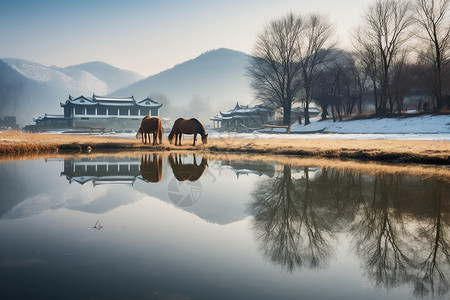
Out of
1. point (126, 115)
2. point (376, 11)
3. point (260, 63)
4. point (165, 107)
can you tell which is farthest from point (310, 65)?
point (165, 107)

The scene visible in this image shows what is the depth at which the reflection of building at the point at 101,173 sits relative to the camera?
9473mm

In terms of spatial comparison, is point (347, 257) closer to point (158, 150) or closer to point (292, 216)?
point (292, 216)

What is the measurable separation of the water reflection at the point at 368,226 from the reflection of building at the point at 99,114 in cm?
6146

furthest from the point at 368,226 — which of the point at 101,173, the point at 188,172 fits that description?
the point at 101,173

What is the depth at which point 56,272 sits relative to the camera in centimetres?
344

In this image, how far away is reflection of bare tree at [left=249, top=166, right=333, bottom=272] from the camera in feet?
13.5

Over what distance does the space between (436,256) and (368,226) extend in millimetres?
1165

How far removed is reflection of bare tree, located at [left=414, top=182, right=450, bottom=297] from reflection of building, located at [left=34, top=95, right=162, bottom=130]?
64.4 metres

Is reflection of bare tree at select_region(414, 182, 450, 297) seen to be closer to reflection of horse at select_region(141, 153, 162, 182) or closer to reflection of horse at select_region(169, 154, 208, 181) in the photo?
reflection of horse at select_region(169, 154, 208, 181)

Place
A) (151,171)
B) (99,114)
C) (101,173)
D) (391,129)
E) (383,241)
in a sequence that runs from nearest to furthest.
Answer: (383,241) → (101,173) → (151,171) → (391,129) → (99,114)

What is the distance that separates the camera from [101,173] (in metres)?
10.8

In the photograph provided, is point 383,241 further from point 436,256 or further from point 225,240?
point 225,240

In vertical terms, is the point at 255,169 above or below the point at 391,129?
below

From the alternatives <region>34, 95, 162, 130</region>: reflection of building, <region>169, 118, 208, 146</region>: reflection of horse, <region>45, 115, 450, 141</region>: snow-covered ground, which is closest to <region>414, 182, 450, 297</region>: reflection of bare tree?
<region>169, 118, 208, 146</region>: reflection of horse
